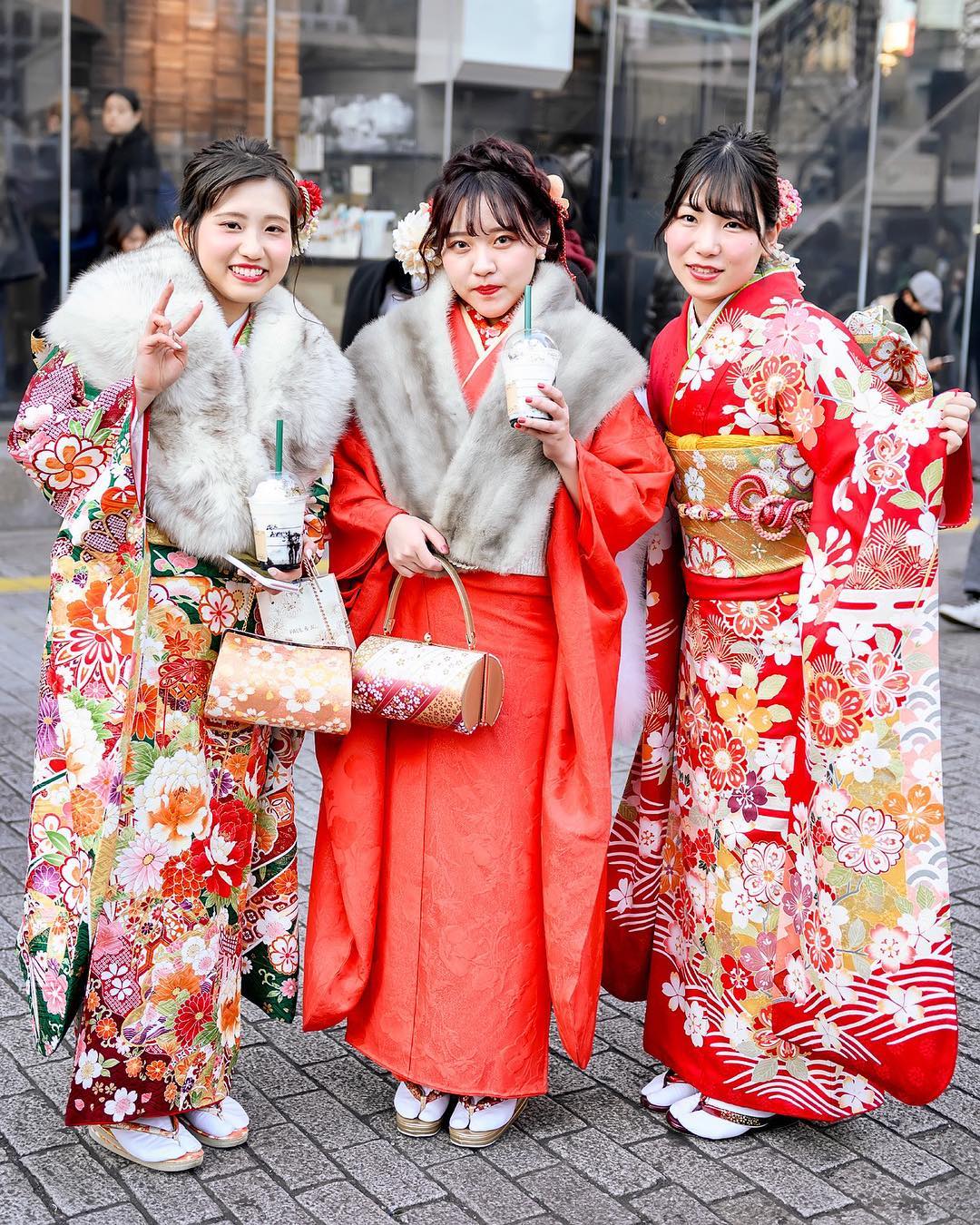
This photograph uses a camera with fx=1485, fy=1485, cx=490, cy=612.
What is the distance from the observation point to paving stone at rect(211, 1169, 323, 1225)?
2.57m

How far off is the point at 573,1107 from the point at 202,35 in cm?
797

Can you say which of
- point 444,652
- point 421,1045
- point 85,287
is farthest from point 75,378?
point 421,1045

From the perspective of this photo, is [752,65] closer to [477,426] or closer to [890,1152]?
[477,426]

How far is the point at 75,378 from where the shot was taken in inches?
102

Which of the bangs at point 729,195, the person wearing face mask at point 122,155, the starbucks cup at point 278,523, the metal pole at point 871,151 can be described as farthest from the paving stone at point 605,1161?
the metal pole at point 871,151

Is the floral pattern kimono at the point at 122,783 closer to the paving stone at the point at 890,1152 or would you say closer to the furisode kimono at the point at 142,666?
the furisode kimono at the point at 142,666

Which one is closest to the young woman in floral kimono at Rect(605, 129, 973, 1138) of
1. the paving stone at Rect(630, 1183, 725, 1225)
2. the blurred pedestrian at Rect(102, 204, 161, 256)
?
the paving stone at Rect(630, 1183, 725, 1225)

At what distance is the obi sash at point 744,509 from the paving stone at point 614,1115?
106 centimetres

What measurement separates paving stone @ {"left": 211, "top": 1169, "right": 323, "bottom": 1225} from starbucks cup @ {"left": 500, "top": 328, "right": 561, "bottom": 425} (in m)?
1.43

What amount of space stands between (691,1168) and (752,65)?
10.1 metres

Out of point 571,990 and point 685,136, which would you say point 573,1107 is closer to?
point 571,990

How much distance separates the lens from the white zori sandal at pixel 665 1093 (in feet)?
9.85

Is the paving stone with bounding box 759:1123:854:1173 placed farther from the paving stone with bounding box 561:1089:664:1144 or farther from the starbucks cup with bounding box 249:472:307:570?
the starbucks cup with bounding box 249:472:307:570

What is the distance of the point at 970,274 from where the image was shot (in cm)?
1252
